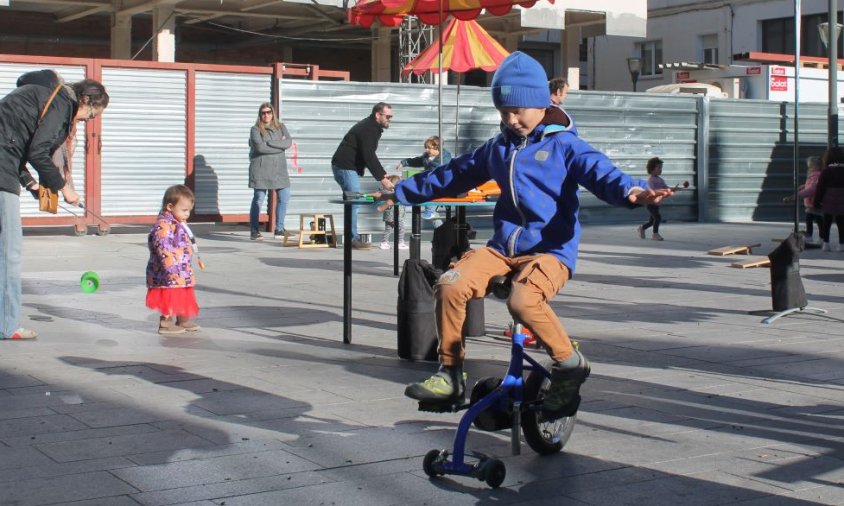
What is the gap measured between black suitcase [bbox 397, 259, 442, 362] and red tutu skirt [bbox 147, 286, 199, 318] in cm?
196

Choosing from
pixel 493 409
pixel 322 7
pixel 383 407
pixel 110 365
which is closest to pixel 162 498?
pixel 493 409

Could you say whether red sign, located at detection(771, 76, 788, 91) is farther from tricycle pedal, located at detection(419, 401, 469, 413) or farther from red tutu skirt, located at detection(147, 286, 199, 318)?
tricycle pedal, located at detection(419, 401, 469, 413)

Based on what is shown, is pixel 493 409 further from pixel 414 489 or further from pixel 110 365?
pixel 110 365

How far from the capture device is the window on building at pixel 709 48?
148ft

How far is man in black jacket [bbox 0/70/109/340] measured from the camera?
340 inches

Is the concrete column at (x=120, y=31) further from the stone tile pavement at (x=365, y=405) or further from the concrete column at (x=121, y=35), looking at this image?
the stone tile pavement at (x=365, y=405)

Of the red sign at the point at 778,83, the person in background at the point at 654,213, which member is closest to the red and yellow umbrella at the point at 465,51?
the person in background at the point at 654,213

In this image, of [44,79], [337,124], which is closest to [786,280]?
[44,79]

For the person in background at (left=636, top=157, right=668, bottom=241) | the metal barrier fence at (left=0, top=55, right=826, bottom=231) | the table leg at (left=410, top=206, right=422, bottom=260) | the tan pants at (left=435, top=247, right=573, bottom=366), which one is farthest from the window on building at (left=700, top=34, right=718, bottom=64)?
the tan pants at (left=435, top=247, right=573, bottom=366)

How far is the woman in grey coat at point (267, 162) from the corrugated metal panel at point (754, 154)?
8.81 meters

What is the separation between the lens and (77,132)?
1834 centimetres

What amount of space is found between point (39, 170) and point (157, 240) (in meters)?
1.20

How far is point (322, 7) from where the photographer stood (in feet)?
101

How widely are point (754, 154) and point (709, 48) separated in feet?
74.8
